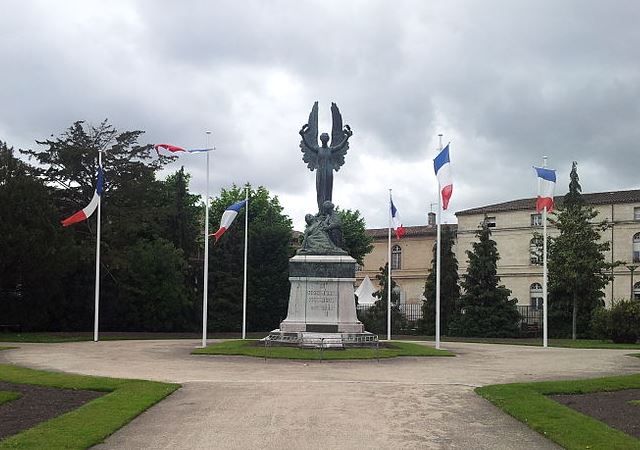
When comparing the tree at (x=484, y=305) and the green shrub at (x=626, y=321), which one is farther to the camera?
the tree at (x=484, y=305)

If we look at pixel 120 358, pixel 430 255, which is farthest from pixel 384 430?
pixel 430 255

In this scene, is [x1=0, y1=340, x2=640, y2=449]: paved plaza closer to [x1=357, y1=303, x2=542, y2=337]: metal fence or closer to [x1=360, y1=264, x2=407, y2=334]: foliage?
[x1=360, y1=264, x2=407, y2=334]: foliage

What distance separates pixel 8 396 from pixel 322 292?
16.2m

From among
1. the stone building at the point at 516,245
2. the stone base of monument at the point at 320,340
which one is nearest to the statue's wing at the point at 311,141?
the stone base of monument at the point at 320,340

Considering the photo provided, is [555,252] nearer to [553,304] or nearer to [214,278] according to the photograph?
[553,304]

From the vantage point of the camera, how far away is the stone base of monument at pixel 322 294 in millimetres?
29312

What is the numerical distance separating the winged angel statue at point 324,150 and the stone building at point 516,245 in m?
A: 31.7

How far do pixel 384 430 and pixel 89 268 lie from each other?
3950 centimetres

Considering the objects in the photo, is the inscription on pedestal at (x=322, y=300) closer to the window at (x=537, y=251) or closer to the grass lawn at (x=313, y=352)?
the grass lawn at (x=313, y=352)

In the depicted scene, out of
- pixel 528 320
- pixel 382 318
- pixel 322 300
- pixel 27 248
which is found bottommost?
pixel 528 320

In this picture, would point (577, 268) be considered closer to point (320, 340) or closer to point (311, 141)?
point (311, 141)

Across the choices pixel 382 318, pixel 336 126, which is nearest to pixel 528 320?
pixel 382 318

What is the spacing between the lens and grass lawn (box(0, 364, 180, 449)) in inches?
418

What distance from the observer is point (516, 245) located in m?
71.2
